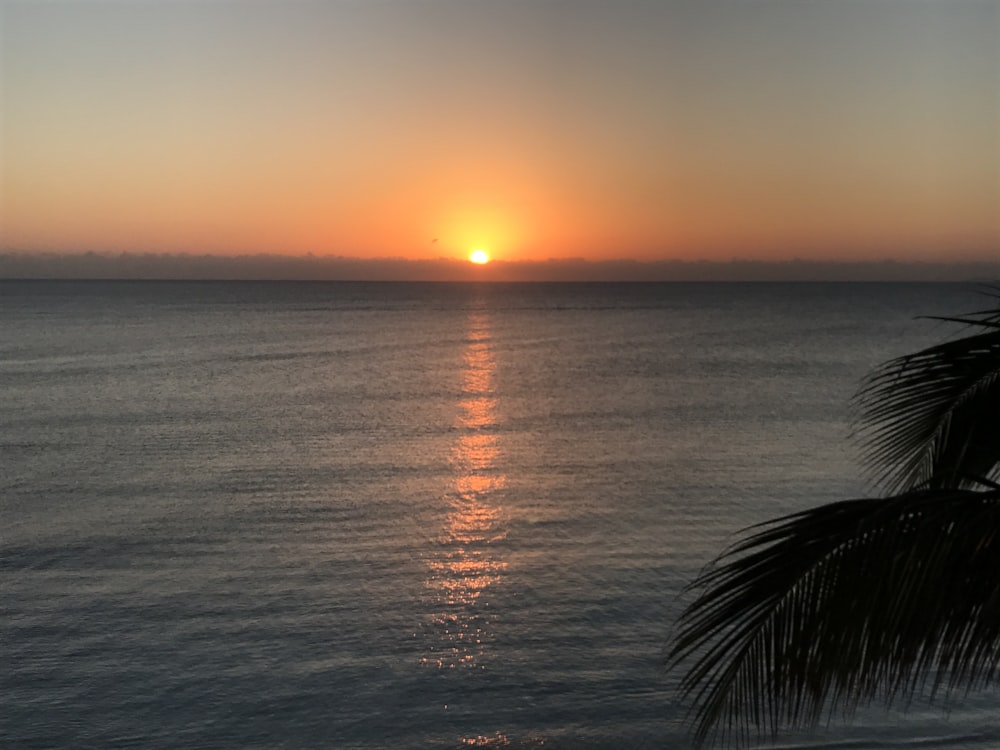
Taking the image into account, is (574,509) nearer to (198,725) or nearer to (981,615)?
(198,725)

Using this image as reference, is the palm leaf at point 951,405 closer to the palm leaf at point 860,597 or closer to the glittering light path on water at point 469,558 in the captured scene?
the palm leaf at point 860,597

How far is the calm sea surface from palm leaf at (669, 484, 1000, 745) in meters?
7.99

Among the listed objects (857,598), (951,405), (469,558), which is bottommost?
(469,558)

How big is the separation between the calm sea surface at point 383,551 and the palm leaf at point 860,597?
7.99m

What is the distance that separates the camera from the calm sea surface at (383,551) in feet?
38.2

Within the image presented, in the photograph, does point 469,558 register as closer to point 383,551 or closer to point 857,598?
point 383,551

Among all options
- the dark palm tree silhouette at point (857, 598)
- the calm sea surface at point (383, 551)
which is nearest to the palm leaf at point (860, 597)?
the dark palm tree silhouette at point (857, 598)

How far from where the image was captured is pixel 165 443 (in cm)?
3192

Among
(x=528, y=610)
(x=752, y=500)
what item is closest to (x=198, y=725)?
(x=528, y=610)

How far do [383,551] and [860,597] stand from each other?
50.3 ft

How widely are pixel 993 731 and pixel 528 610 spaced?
5.99 metres

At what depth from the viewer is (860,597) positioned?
11.0 feet

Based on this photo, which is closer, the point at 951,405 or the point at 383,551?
the point at 951,405

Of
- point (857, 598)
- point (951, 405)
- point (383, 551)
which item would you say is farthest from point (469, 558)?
point (857, 598)
